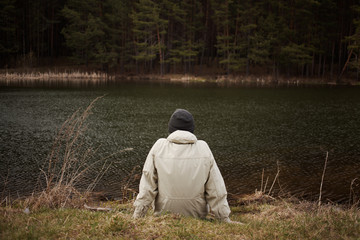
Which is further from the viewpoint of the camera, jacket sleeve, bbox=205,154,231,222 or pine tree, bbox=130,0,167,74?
pine tree, bbox=130,0,167,74

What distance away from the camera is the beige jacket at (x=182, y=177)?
3.33 m

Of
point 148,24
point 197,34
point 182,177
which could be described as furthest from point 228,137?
point 197,34

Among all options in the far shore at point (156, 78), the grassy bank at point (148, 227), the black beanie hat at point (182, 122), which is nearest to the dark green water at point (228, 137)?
the grassy bank at point (148, 227)

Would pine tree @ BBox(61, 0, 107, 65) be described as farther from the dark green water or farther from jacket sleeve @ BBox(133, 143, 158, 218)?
jacket sleeve @ BBox(133, 143, 158, 218)

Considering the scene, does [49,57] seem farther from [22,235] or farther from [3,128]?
[22,235]

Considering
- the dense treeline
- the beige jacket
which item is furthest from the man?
the dense treeline

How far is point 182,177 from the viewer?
3.36 meters

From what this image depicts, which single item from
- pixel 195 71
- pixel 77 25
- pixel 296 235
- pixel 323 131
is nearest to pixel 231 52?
pixel 195 71

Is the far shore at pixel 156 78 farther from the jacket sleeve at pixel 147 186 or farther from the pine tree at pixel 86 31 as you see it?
the jacket sleeve at pixel 147 186

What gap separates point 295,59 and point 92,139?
3354 centimetres

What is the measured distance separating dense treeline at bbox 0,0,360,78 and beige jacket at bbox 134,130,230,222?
36717 millimetres

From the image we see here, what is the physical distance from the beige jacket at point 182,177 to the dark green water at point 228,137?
106 inches

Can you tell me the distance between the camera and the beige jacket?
3328 mm

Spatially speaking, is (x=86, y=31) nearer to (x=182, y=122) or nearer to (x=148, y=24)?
(x=148, y=24)
